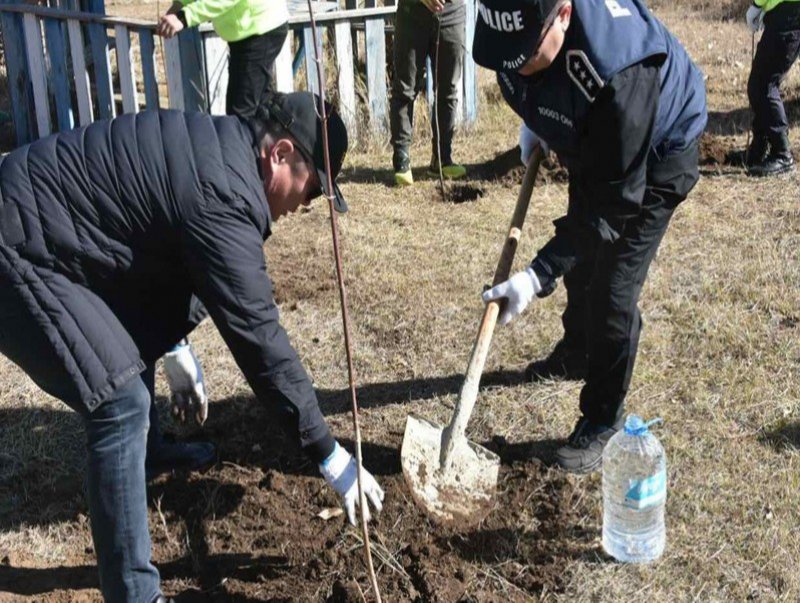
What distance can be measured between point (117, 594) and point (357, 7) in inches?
244

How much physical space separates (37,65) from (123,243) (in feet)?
19.6

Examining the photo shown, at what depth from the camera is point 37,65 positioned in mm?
8062

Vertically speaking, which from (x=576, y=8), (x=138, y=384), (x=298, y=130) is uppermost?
(x=576, y=8)

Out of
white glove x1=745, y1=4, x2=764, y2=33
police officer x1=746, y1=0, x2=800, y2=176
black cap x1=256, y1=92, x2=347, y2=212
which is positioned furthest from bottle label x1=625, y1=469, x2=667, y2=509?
white glove x1=745, y1=4, x2=764, y2=33

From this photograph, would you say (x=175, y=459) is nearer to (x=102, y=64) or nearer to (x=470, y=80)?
(x=102, y=64)

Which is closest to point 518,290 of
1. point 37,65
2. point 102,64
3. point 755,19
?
point 755,19

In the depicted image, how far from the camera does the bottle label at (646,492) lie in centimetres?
315

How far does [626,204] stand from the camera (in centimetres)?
319

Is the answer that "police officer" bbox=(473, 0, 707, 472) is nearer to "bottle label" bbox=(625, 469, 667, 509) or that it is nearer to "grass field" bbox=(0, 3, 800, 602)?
"grass field" bbox=(0, 3, 800, 602)

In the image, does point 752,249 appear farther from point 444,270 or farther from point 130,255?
point 130,255

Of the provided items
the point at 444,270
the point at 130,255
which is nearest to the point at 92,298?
the point at 130,255

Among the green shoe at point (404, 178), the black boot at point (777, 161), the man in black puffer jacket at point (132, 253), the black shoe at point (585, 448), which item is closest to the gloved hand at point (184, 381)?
the man in black puffer jacket at point (132, 253)

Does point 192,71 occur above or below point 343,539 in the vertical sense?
above

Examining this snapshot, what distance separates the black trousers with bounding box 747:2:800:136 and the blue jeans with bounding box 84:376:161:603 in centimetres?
546
